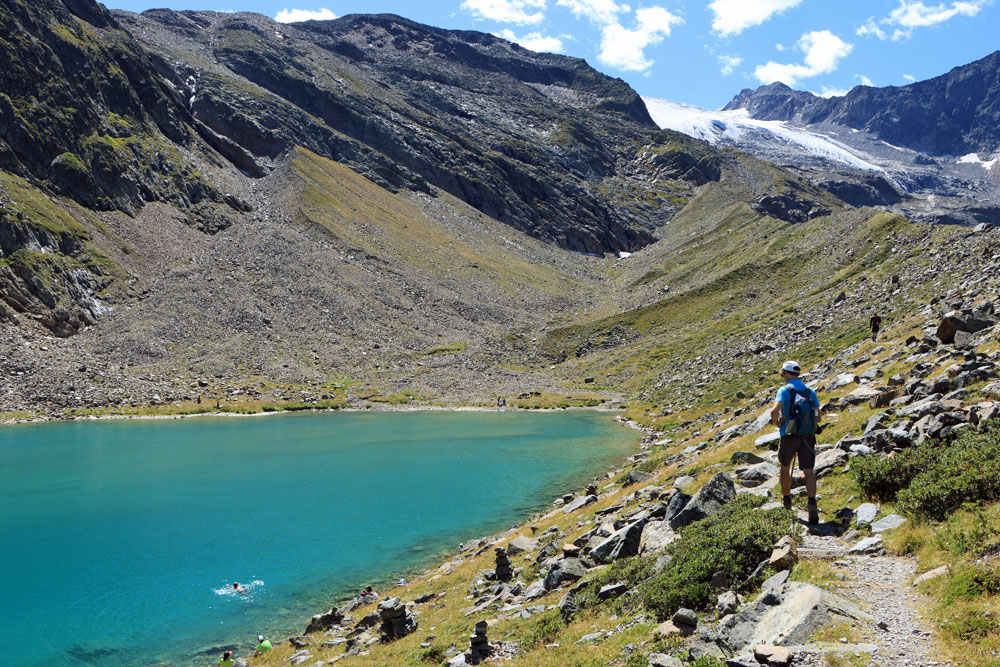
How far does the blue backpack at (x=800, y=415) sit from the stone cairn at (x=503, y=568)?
12.2 meters

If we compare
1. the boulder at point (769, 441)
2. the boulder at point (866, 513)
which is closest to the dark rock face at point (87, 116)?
the boulder at point (769, 441)

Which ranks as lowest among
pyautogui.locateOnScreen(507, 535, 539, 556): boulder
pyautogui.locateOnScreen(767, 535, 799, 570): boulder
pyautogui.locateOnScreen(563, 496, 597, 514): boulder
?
pyautogui.locateOnScreen(563, 496, 597, 514): boulder

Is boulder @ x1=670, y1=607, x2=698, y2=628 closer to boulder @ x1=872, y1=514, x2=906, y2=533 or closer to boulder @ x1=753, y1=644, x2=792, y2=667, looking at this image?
boulder @ x1=753, y1=644, x2=792, y2=667

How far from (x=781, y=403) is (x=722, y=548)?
389cm

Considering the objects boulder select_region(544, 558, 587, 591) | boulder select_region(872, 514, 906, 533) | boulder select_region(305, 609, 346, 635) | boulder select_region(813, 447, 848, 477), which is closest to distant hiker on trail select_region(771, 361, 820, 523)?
boulder select_region(872, 514, 906, 533)

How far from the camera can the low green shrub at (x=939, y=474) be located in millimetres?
12047

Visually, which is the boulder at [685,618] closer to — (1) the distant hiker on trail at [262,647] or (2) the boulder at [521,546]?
(2) the boulder at [521,546]

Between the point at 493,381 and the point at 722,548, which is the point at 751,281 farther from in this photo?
the point at 722,548

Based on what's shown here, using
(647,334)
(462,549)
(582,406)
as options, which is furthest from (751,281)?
(462,549)

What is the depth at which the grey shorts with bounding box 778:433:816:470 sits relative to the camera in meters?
14.6

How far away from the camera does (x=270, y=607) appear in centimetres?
2778

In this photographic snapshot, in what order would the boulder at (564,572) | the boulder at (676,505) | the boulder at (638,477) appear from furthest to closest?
the boulder at (638,477) → the boulder at (564,572) → the boulder at (676,505)

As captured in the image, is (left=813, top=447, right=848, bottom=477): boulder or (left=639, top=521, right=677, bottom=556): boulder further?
(left=813, top=447, right=848, bottom=477): boulder

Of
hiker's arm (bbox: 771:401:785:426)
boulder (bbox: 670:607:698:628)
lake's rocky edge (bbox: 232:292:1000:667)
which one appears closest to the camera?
lake's rocky edge (bbox: 232:292:1000:667)
